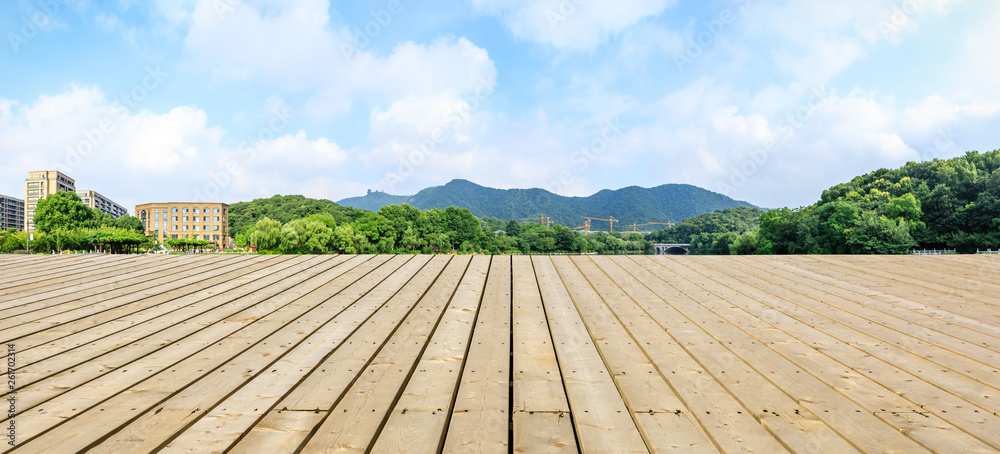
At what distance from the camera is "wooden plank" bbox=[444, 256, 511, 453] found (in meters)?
1.81

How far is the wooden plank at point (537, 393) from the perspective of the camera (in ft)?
5.96

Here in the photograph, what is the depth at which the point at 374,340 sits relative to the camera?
314cm

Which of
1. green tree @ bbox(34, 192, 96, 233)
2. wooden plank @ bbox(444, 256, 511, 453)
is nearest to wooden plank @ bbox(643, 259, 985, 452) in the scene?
wooden plank @ bbox(444, 256, 511, 453)

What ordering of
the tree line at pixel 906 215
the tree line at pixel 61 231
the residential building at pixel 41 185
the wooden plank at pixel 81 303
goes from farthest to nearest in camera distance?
1. the residential building at pixel 41 185
2. the tree line at pixel 61 231
3. the tree line at pixel 906 215
4. the wooden plank at pixel 81 303

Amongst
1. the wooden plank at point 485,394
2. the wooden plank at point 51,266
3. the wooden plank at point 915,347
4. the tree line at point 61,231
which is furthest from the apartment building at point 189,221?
the wooden plank at point 915,347

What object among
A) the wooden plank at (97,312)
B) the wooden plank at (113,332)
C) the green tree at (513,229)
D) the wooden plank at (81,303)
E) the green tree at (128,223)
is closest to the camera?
the wooden plank at (113,332)

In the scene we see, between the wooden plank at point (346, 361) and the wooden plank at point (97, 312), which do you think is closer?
the wooden plank at point (346, 361)

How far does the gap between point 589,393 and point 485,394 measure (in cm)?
53

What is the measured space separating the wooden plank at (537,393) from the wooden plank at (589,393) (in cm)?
5

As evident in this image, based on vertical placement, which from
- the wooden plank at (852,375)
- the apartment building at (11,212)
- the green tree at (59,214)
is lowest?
the wooden plank at (852,375)

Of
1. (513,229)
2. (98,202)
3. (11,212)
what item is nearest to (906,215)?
(513,229)

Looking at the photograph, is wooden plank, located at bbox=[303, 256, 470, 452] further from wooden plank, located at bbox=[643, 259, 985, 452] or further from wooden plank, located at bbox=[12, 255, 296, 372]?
wooden plank, located at bbox=[643, 259, 985, 452]

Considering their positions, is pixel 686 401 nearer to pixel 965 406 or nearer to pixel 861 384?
pixel 861 384

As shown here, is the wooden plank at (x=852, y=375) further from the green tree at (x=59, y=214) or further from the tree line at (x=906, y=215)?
the green tree at (x=59, y=214)
